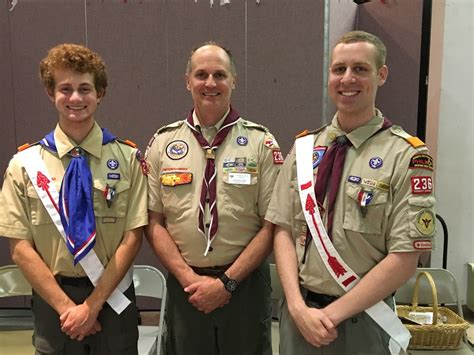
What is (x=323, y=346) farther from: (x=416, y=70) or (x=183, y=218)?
(x=416, y=70)

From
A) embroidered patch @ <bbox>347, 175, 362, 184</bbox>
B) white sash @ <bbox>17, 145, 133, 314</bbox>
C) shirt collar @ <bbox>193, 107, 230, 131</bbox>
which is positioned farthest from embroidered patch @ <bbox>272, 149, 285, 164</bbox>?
white sash @ <bbox>17, 145, 133, 314</bbox>

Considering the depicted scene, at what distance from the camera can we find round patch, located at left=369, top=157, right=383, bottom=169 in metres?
1.53

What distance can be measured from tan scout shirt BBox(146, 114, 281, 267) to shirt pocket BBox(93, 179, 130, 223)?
181 millimetres

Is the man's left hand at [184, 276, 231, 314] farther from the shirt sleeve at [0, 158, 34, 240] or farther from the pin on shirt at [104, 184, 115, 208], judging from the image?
the shirt sleeve at [0, 158, 34, 240]

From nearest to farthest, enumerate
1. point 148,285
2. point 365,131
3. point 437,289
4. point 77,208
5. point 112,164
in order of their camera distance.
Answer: point 365,131 → point 77,208 → point 112,164 → point 148,285 → point 437,289

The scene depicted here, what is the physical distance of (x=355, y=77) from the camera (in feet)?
5.04

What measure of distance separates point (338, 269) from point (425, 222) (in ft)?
1.06

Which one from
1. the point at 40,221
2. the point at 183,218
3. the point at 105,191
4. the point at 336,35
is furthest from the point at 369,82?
the point at 336,35

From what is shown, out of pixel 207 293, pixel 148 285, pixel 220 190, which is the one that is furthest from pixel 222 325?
pixel 148 285

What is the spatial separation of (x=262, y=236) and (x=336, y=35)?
2.18 meters

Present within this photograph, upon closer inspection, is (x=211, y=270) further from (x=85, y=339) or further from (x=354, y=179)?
(x=354, y=179)

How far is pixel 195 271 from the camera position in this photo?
76.6 inches

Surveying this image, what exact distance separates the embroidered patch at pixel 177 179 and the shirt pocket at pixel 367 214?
72 cm

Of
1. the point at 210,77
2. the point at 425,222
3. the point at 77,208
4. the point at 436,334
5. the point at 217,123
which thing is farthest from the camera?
the point at 436,334
